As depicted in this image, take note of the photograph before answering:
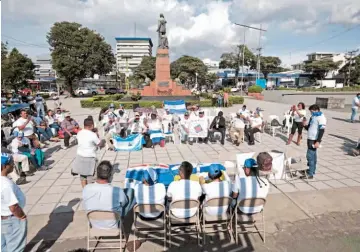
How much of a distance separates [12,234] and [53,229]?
124 centimetres

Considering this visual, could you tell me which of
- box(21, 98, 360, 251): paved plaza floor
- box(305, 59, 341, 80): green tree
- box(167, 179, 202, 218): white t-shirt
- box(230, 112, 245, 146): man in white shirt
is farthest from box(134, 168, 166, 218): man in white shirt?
box(305, 59, 341, 80): green tree

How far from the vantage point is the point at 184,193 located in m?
3.39

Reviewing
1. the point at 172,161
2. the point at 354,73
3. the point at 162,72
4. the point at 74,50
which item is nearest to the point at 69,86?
the point at 74,50

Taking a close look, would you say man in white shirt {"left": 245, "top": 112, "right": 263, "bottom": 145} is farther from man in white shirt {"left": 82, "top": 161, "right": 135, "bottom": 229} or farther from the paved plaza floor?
man in white shirt {"left": 82, "top": 161, "right": 135, "bottom": 229}

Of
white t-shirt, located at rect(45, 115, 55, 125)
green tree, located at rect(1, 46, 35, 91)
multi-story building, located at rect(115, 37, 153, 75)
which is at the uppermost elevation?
multi-story building, located at rect(115, 37, 153, 75)

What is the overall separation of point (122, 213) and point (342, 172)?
5755 millimetres

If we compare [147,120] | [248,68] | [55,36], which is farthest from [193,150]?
[248,68]

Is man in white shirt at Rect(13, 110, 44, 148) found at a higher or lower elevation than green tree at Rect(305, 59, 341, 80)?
lower

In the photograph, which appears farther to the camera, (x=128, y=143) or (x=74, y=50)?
(x=74, y=50)

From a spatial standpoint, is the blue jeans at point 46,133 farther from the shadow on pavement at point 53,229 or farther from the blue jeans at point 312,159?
the blue jeans at point 312,159

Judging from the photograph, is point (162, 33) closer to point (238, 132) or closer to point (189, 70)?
point (238, 132)

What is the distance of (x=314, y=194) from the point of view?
5137 mm

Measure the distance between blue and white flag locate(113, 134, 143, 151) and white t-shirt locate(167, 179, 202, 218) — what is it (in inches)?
207

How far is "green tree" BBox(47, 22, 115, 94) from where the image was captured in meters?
38.1
